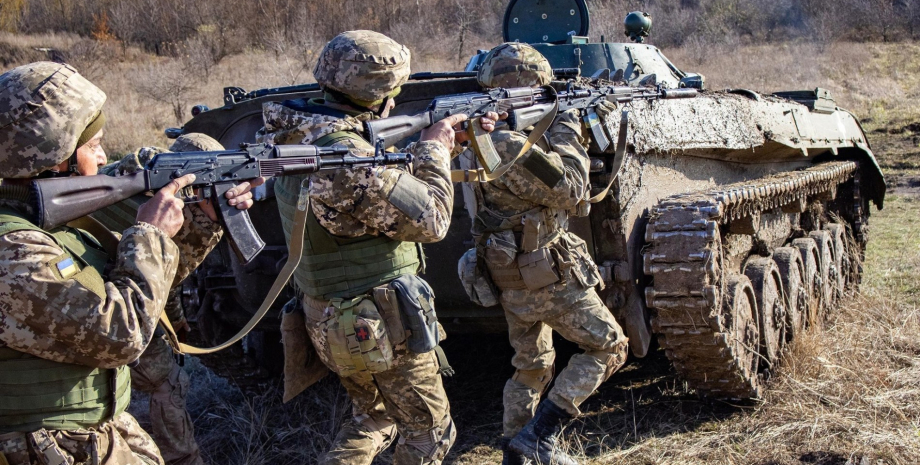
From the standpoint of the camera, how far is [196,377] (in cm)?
662

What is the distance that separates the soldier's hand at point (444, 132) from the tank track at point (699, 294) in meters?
1.40

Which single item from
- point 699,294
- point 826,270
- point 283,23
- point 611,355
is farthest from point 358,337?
point 283,23

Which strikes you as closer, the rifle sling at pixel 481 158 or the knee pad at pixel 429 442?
the knee pad at pixel 429 442

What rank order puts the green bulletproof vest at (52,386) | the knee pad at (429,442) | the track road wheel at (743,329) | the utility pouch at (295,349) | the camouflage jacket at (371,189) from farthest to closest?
the track road wheel at (743,329) → the utility pouch at (295,349) → the knee pad at (429,442) → the camouflage jacket at (371,189) → the green bulletproof vest at (52,386)

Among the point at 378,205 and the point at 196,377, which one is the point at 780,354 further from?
the point at 196,377

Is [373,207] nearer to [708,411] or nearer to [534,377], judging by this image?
[534,377]

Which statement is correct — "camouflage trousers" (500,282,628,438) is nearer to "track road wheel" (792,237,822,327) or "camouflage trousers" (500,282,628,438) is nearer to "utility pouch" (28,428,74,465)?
"utility pouch" (28,428,74,465)

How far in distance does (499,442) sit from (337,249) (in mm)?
2082

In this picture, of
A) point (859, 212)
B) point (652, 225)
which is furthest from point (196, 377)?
point (859, 212)

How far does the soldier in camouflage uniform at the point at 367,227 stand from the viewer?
311cm

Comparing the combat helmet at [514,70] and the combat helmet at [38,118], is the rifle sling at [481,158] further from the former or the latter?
the combat helmet at [38,118]

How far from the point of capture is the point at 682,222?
4.44 meters

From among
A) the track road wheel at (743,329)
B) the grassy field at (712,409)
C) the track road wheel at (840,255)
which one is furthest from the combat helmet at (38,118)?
the track road wheel at (840,255)

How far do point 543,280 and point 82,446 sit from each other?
2172 millimetres
